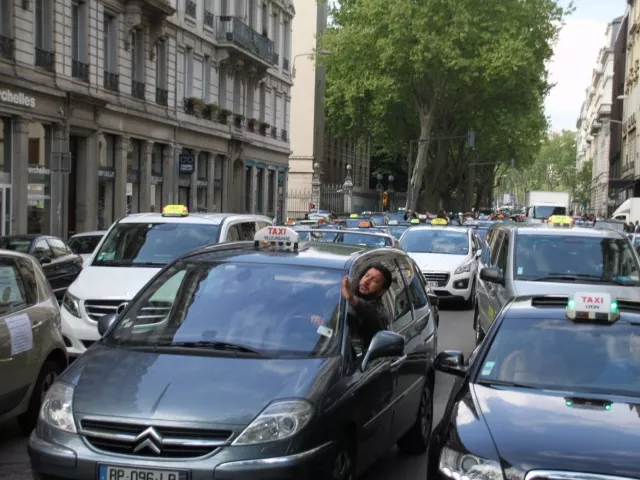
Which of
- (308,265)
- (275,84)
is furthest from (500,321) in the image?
(275,84)

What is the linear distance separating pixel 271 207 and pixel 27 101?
26.7 meters

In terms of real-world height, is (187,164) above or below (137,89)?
below

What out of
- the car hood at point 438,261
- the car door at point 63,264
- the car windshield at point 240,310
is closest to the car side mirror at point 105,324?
the car windshield at point 240,310

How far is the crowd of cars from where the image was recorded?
470 cm

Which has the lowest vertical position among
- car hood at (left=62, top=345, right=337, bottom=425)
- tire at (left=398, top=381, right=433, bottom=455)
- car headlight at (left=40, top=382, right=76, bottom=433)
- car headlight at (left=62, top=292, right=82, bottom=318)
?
tire at (left=398, top=381, right=433, bottom=455)

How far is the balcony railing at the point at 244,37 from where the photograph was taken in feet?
130

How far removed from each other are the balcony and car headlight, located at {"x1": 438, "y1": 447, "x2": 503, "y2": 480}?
36119 millimetres

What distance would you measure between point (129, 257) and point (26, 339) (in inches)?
175

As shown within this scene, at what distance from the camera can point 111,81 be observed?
30.4 m

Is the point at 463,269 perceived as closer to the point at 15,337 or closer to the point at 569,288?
the point at 569,288

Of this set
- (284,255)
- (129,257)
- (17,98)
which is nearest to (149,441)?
(284,255)

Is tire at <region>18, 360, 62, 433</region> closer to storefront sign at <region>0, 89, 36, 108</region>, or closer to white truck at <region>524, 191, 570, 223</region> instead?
storefront sign at <region>0, 89, 36, 108</region>

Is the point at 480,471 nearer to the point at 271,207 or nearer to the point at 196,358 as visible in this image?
the point at 196,358

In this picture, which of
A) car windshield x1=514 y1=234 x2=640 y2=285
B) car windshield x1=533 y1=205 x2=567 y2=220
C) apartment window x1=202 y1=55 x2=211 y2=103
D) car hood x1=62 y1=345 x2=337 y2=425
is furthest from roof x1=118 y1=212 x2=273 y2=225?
car windshield x1=533 y1=205 x2=567 y2=220
